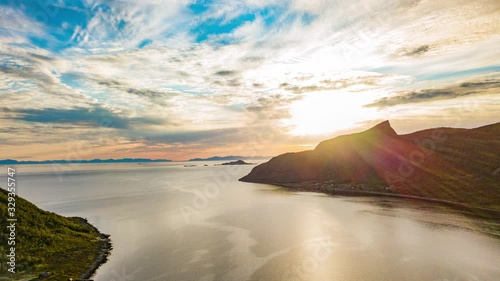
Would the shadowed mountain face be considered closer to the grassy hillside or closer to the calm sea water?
the calm sea water

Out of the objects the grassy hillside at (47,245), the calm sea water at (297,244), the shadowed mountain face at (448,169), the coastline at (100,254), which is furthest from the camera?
the shadowed mountain face at (448,169)

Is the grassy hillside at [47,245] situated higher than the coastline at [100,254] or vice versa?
the grassy hillside at [47,245]

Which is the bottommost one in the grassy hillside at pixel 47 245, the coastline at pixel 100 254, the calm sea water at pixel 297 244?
the calm sea water at pixel 297 244

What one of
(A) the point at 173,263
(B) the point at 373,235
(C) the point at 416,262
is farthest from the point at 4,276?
(B) the point at 373,235

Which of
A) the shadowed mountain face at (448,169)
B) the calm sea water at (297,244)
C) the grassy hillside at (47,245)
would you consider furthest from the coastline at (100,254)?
the shadowed mountain face at (448,169)

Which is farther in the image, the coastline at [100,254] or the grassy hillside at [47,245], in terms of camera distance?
the coastline at [100,254]

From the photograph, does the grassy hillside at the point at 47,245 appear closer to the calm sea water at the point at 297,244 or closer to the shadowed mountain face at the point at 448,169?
the calm sea water at the point at 297,244

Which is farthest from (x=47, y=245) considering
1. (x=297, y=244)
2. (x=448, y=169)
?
(x=448, y=169)

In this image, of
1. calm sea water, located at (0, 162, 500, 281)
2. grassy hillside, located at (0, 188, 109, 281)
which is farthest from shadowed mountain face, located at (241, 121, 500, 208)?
grassy hillside, located at (0, 188, 109, 281)

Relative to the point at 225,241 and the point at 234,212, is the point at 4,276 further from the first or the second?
the point at 234,212
